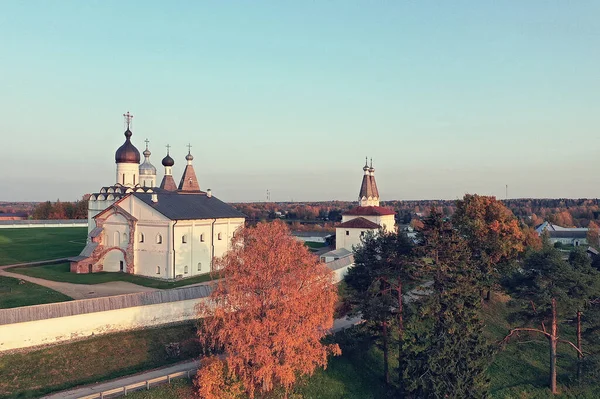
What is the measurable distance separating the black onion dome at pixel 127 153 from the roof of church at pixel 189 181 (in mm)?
5413

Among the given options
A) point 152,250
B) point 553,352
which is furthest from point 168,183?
point 553,352

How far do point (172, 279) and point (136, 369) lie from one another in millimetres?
14079

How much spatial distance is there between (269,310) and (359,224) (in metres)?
28.8

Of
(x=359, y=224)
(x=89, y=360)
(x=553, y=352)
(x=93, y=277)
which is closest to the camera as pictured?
(x=89, y=360)

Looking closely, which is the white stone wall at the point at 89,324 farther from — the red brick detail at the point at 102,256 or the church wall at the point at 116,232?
the church wall at the point at 116,232

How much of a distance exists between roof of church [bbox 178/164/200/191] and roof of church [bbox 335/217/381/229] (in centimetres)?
1499

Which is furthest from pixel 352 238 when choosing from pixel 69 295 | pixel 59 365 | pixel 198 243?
pixel 59 365

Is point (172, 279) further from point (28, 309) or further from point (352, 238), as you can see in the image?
point (352, 238)

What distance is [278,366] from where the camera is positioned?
60.2ft

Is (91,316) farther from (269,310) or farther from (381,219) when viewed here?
(381,219)

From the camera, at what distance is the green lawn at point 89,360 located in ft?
60.9

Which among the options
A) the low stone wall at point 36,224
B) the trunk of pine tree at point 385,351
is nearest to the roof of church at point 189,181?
the low stone wall at point 36,224

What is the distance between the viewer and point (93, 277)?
33.8 meters

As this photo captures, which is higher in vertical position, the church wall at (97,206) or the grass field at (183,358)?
the church wall at (97,206)
